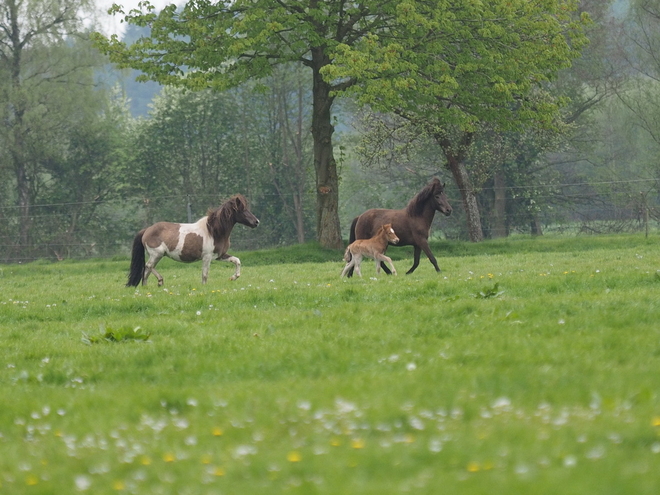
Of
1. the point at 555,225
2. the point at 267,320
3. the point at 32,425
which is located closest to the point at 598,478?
the point at 32,425

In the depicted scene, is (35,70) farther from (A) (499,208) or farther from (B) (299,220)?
(A) (499,208)

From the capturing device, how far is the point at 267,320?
1176 cm

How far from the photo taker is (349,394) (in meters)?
6.94

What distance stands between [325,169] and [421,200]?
13.0 m

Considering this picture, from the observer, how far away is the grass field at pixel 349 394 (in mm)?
5070

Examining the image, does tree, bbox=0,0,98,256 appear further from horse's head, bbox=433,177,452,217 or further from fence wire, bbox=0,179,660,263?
horse's head, bbox=433,177,452,217

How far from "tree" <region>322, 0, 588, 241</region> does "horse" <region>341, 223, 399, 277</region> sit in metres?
10.2

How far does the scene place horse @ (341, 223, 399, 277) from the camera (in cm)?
1841

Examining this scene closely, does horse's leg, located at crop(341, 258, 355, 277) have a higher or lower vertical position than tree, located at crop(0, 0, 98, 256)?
lower

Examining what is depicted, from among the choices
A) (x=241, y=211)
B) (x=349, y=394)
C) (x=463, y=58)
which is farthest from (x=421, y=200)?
(x=349, y=394)

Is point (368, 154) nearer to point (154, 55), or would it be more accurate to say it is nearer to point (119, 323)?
point (154, 55)

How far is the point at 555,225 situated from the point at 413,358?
38.3 m

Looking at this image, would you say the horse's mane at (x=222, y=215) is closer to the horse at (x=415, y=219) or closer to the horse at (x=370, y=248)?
the horse at (x=370, y=248)

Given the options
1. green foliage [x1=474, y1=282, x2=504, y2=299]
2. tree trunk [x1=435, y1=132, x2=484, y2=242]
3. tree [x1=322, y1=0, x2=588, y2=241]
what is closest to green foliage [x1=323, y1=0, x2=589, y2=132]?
tree [x1=322, y1=0, x2=588, y2=241]
